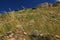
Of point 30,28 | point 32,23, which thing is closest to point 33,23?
point 32,23

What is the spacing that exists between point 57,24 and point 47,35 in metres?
2.07

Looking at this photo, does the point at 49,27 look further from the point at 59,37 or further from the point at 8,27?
the point at 8,27

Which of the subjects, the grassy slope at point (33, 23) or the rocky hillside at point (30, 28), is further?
the grassy slope at point (33, 23)

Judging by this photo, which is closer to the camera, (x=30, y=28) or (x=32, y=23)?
(x=30, y=28)

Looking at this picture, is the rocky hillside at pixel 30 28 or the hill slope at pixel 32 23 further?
the hill slope at pixel 32 23

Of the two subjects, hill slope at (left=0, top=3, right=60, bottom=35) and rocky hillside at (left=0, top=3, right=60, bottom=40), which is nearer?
rocky hillside at (left=0, top=3, right=60, bottom=40)

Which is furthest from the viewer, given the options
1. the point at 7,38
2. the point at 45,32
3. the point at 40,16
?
the point at 40,16

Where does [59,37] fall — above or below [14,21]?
below

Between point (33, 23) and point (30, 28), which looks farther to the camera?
point (33, 23)

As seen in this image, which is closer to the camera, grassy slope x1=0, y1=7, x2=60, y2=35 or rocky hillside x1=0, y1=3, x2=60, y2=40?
rocky hillside x1=0, y1=3, x2=60, y2=40

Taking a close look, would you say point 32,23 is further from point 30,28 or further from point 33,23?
point 30,28

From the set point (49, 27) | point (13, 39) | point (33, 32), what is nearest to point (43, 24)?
point (49, 27)

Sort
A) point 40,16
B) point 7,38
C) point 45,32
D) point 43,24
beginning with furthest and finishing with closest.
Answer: point 40,16
point 43,24
point 45,32
point 7,38

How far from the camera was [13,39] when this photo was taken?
12422 mm
